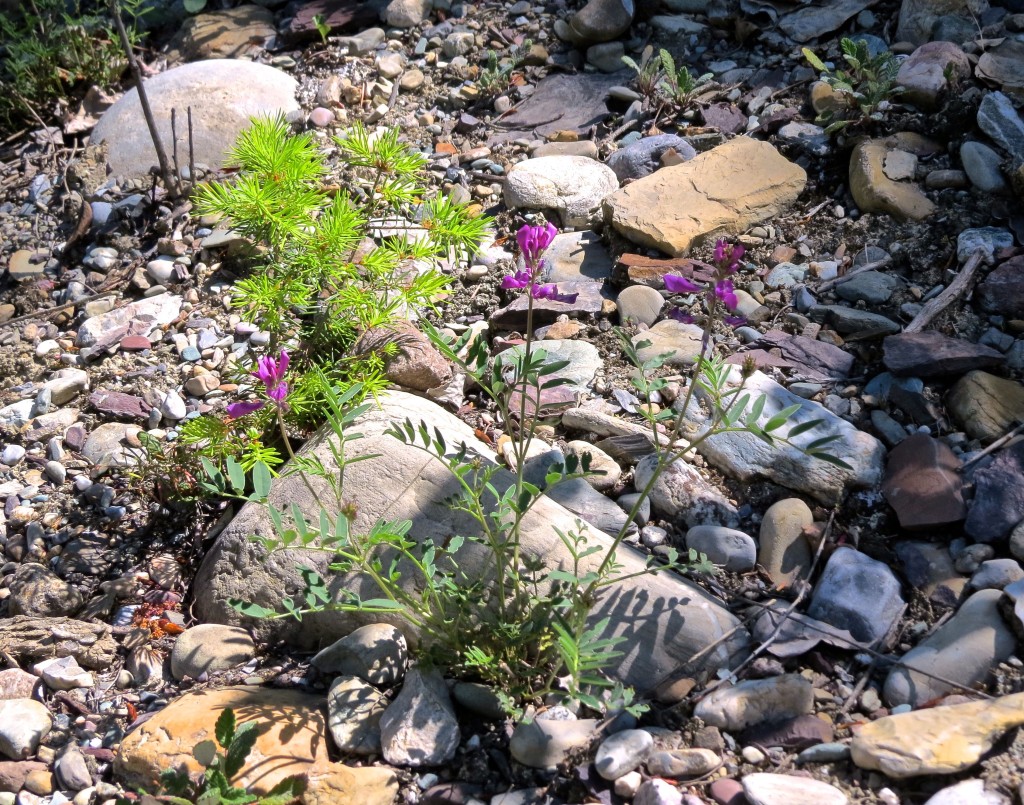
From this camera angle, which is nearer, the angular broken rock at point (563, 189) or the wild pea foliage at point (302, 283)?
the wild pea foliage at point (302, 283)

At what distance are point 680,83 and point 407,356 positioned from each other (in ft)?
7.09

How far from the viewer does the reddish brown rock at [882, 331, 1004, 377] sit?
2.98m

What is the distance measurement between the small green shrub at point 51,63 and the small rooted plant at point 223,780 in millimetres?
4181

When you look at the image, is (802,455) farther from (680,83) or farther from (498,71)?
(498,71)

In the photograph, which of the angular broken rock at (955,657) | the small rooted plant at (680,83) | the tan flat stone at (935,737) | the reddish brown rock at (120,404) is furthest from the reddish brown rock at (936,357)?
the reddish brown rock at (120,404)

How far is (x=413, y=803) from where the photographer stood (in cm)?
221

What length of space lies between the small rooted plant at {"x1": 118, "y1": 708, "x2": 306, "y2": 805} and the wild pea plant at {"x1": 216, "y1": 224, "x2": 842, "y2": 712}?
29 centimetres

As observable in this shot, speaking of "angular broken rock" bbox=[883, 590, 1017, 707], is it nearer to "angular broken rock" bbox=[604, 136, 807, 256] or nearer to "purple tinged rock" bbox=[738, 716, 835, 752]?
"purple tinged rock" bbox=[738, 716, 835, 752]

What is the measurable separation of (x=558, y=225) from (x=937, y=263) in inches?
60.8

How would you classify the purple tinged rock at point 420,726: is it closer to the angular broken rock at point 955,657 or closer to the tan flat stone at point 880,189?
the angular broken rock at point 955,657

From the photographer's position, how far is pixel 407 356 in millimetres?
3189

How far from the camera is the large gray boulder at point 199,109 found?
464 cm

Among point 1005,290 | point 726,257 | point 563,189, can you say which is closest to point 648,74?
point 563,189

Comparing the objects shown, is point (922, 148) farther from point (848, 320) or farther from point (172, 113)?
point (172, 113)
